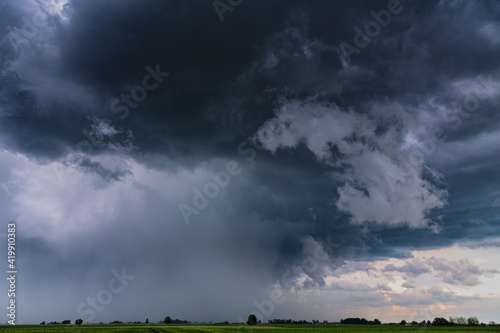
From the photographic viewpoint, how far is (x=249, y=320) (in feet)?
513

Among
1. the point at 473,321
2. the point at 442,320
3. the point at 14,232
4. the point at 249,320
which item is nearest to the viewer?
the point at 14,232

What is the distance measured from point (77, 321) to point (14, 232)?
14361cm

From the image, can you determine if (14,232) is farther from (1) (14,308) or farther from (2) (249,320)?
(2) (249,320)

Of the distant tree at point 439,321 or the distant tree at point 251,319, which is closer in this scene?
the distant tree at point 251,319

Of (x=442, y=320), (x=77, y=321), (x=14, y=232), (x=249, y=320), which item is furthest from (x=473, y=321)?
(x=14, y=232)

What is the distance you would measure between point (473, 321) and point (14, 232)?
23764 cm

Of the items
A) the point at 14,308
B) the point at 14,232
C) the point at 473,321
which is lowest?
the point at 473,321

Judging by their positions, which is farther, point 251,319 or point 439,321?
point 439,321

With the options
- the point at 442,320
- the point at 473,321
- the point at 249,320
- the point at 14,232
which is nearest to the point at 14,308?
the point at 14,232

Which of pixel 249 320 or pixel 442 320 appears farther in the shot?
pixel 442 320

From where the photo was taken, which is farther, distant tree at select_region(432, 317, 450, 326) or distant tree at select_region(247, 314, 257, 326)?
distant tree at select_region(432, 317, 450, 326)

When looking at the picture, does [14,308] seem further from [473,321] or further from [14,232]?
[473,321]

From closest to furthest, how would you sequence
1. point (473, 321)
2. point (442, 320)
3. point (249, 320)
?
point (249, 320) → point (442, 320) → point (473, 321)

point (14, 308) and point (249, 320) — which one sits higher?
point (14, 308)
